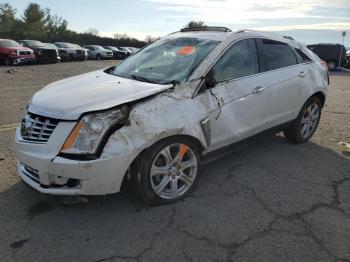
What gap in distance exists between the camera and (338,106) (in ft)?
31.4

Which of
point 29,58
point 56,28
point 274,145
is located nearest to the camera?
point 274,145

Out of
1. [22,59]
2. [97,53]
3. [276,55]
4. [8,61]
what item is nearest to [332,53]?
[22,59]

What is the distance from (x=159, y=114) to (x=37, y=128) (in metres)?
1.14

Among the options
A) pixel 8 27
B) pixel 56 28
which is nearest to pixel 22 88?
pixel 8 27

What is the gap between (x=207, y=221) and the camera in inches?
140

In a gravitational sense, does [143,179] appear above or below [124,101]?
below

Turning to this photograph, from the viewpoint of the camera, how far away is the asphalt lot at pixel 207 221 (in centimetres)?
309

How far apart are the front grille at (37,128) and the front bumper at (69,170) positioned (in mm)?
64

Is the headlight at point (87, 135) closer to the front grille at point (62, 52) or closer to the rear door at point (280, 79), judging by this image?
the rear door at point (280, 79)

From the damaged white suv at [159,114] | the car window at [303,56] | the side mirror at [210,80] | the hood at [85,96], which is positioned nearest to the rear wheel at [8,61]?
the damaged white suv at [159,114]

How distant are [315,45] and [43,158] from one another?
2747 centimetres

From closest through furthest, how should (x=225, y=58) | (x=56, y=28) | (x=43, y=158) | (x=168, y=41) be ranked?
(x=43, y=158) < (x=225, y=58) < (x=168, y=41) < (x=56, y=28)

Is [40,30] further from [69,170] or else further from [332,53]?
[69,170]

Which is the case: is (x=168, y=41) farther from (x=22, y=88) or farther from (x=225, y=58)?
(x=22, y=88)
